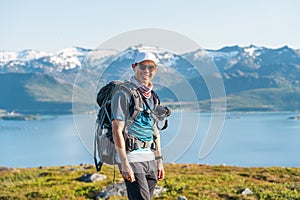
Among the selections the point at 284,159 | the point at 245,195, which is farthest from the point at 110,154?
the point at 284,159

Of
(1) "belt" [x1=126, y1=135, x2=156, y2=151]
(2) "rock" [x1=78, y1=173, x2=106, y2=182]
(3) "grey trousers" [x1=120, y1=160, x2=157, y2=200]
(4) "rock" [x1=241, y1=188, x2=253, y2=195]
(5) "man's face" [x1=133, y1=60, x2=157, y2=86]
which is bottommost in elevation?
(2) "rock" [x1=78, y1=173, x2=106, y2=182]

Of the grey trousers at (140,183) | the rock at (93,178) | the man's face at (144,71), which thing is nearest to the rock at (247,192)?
the rock at (93,178)

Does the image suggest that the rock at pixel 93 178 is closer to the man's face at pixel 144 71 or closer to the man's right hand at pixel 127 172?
the man's right hand at pixel 127 172

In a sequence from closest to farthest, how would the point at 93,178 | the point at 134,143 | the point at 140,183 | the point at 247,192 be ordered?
1. the point at 134,143
2. the point at 140,183
3. the point at 247,192
4. the point at 93,178

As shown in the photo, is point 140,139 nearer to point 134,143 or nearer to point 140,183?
point 134,143

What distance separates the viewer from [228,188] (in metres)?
15.4

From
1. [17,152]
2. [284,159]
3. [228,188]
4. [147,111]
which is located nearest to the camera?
[147,111]

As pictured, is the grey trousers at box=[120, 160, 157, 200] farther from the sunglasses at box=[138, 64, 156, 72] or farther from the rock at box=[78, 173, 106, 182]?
the rock at box=[78, 173, 106, 182]

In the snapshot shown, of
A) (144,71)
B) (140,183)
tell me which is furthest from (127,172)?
(144,71)

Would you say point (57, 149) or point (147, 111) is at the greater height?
point (147, 111)

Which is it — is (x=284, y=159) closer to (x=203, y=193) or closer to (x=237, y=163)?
(x=237, y=163)

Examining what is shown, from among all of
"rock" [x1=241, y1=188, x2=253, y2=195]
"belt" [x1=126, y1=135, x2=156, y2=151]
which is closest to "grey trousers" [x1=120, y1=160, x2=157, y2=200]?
"belt" [x1=126, y1=135, x2=156, y2=151]

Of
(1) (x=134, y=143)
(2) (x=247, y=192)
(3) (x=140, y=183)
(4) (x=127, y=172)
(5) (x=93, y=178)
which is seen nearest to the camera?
(4) (x=127, y=172)

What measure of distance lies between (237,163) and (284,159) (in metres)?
15.2
